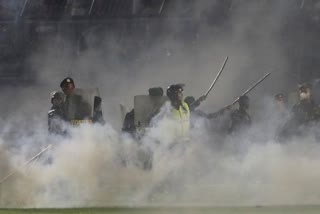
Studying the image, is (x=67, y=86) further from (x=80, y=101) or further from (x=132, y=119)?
(x=132, y=119)

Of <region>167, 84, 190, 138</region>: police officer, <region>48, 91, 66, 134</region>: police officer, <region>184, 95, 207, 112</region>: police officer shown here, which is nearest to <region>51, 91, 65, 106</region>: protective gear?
<region>48, 91, 66, 134</region>: police officer

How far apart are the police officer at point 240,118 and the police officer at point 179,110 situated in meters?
1.74

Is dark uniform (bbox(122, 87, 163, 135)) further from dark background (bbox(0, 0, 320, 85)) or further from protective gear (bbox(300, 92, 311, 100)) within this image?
dark background (bbox(0, 0, 320, 85))

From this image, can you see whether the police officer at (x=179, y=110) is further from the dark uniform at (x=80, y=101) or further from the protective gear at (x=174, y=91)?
the dark uniform at (x=80, y=101)

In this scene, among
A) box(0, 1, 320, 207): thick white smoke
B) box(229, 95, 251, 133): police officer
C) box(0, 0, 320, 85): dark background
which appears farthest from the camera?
box(0, 0, 320, 85): dark background

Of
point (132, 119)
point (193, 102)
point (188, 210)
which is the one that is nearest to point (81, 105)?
point (132, 119)

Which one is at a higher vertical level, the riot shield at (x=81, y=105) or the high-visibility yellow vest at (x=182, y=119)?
the riot shield at (x=81, y=105)

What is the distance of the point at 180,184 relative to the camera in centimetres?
985

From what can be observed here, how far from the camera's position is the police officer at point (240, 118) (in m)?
12.1

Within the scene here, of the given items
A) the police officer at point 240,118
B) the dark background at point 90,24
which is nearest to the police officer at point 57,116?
the police officer at point 240,118

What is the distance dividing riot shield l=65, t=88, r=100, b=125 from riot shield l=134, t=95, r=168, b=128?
63cm

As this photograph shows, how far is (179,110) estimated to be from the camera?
34.2 ft

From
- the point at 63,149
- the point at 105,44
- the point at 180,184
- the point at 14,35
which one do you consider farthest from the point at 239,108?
the point at 14,35

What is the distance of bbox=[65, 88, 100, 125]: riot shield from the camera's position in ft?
34.4
